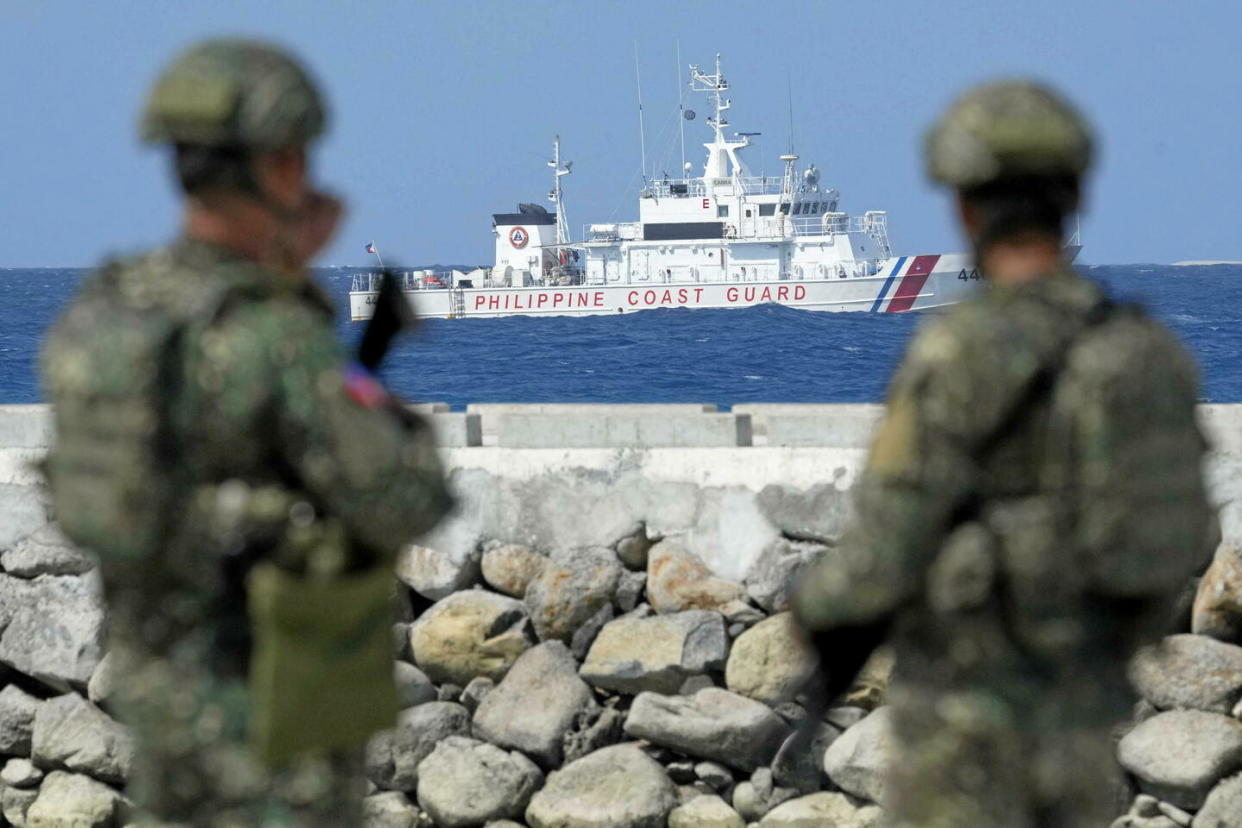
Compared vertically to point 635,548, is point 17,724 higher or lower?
lower

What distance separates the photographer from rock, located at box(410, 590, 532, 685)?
6.53 meters

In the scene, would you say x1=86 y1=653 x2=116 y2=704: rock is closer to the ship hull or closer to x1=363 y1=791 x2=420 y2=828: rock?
x1=363 y1=791 x2=420 y2=828: rock

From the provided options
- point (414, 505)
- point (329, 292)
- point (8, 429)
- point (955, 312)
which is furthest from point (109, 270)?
point (8, 429)

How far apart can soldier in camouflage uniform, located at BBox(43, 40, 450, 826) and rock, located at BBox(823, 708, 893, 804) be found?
10.9 feet

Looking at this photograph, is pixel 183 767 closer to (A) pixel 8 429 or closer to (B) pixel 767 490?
(B) pixel 767 490

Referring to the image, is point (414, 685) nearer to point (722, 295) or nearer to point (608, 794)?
point (608, 794)

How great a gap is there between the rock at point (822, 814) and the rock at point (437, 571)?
146 centimetres

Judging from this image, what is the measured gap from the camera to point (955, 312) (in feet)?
8.07

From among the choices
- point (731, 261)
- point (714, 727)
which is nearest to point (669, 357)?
point (731, 261)

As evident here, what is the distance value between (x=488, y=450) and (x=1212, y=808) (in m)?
2.67

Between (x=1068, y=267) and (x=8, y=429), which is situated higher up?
(x=1068, y=267)

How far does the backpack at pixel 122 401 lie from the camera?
243 centimetres

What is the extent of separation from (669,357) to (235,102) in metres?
42.3

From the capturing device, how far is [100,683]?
6.47 metres
